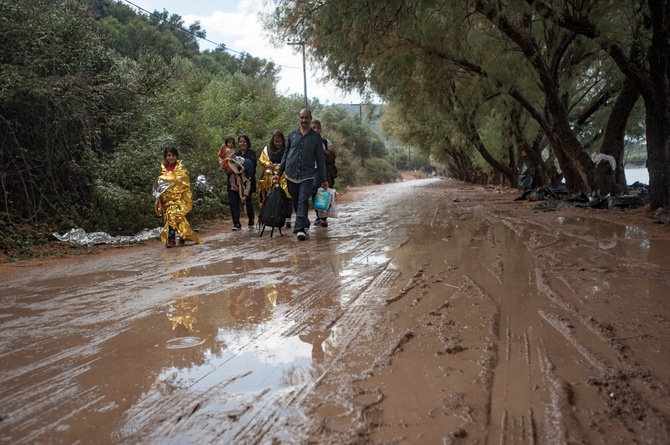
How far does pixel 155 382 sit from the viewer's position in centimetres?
251

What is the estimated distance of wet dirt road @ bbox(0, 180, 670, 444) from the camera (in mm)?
2041

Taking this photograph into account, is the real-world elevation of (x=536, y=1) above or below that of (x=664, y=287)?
above

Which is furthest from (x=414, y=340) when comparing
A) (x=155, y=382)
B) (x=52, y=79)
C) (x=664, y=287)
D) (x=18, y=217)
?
(x=52, y=79)

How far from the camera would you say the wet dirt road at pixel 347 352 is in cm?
204

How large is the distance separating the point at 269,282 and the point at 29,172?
621cm

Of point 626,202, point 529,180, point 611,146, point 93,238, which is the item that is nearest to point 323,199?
point 93,238

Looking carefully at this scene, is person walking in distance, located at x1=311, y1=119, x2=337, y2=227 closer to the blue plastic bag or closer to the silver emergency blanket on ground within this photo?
the blue plastic bag

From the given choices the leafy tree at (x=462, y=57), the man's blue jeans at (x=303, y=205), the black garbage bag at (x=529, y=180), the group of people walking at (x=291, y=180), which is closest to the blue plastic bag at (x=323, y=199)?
the group of people walking at (x=291, y=180)

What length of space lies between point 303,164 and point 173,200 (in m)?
2.30

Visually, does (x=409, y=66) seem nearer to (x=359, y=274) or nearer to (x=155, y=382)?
(x=359, y=274)

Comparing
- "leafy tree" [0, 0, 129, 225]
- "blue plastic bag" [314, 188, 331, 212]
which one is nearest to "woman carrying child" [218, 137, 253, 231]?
"blue plastic bag" [314, 188, 331, 212]

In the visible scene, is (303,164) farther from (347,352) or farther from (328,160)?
(347,352)

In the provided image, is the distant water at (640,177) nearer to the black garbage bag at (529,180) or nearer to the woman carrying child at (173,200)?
the black garbage bag at (529,180)

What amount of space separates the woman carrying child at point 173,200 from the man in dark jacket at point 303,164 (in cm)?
164
